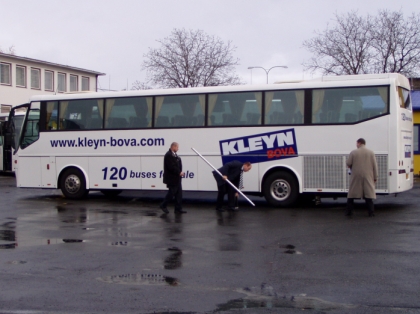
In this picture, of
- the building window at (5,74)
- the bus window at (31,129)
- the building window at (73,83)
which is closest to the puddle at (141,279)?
the bus window at (31,129)

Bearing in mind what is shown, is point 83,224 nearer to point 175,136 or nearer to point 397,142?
point 175,136

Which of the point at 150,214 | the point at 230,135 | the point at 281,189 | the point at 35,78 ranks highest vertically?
the point at 35,78

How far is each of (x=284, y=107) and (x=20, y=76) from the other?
44089mm

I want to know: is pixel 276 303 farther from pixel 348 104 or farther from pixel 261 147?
pixel 261 147

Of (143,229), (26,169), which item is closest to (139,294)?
(143,229)

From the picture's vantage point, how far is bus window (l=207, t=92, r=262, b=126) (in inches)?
687

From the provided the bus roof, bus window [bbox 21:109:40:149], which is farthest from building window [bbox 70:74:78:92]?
the bus roof

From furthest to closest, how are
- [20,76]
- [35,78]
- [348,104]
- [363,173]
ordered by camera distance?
1. [35,78]
2. [20,76]
3. [348,104]
4. [363,173]

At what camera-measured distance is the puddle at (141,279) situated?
7836 mm

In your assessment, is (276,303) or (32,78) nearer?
(276,303)

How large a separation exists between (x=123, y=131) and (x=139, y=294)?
1206cm

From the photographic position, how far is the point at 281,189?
677 inches

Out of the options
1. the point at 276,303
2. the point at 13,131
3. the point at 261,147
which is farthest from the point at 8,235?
the point at 13,131

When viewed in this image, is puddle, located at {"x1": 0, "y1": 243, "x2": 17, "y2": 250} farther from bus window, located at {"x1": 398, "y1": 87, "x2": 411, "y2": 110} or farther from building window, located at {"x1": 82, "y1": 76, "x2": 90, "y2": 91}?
building window, located at {"x1": 82, "y1": 76, "x2": 90, "y2": 91}
